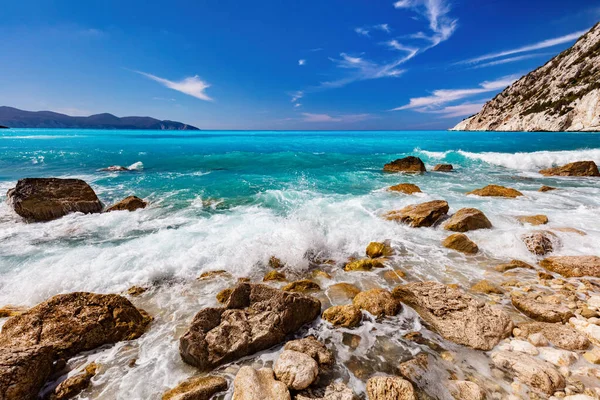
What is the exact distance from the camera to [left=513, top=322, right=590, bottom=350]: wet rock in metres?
4.03

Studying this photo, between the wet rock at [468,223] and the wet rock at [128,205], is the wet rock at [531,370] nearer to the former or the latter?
the wet rock at [468,223]

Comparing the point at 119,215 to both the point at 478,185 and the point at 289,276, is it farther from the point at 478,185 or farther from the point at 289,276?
the point at 478,185

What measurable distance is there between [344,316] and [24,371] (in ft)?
16.2

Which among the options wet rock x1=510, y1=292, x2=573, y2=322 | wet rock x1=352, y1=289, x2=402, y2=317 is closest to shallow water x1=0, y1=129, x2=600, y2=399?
wet rock x1=352, y1=289, x2=402, y2=317

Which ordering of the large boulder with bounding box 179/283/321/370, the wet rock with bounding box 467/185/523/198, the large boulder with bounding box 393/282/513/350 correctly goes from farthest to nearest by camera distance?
the wet rock with bounding box 467/185/523/198 → the large boulder with bounding box 393/282/513/350 → the large boulder with bounding box 179/283/321/370

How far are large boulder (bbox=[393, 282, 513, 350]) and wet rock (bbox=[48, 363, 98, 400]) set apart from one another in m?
5.82

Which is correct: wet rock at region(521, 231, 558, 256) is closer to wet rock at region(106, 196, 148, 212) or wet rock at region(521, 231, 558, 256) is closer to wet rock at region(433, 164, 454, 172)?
wet rock at region(106, 196, 148, 212)

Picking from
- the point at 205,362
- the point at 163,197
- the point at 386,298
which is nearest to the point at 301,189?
the point at 163,197

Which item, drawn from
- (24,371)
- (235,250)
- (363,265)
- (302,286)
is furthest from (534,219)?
(24,371)

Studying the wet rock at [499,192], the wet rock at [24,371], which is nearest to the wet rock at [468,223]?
the wet rock at [499,192]

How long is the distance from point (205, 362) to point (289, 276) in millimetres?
3174

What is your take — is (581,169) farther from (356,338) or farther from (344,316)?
(356,338)

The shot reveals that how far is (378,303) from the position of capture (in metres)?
5.30

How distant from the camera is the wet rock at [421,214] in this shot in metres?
9.96
